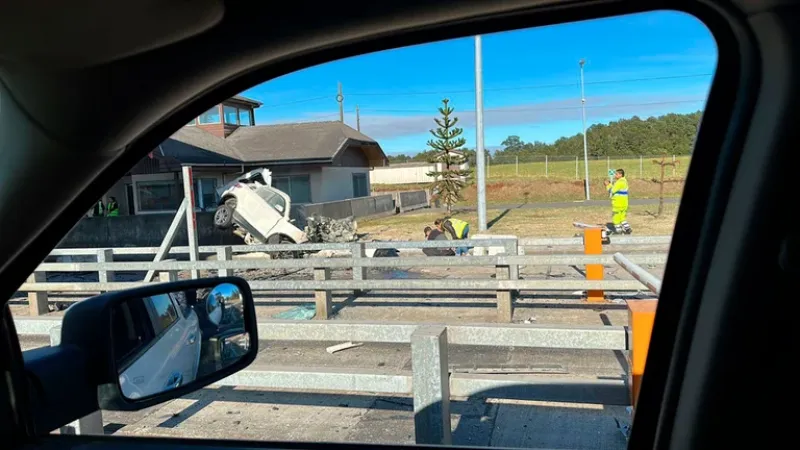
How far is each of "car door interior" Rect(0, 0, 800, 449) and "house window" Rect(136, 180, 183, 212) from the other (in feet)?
84.6

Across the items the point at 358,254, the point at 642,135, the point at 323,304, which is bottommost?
the point at 323,304

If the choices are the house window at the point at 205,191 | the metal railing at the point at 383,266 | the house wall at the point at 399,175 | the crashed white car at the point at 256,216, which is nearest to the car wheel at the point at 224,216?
the crashed white car at the point at 256,216

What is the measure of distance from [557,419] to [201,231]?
54.5 ft

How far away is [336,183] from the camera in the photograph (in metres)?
32.7

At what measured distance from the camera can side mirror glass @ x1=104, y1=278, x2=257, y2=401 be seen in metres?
1.70

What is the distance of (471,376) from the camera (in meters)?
3.13

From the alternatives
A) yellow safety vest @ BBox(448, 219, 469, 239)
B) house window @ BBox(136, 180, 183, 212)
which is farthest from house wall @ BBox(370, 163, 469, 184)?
yellow safety vest @ BBox(448, 219, 469, 239)

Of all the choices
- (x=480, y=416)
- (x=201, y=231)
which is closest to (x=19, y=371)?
(x=480, y=416)

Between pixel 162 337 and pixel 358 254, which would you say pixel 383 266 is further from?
pixel 162 337

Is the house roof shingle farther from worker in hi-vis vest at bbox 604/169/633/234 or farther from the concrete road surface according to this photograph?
the concrete road surface

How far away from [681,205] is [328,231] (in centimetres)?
1790

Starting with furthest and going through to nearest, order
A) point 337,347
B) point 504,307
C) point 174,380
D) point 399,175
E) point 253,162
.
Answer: point 399,175 → point 253,162 → point 504,307 → point 337,347 → point 174,380

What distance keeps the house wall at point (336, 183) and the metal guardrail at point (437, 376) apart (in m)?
27.6

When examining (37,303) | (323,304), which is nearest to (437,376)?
(323,304)
